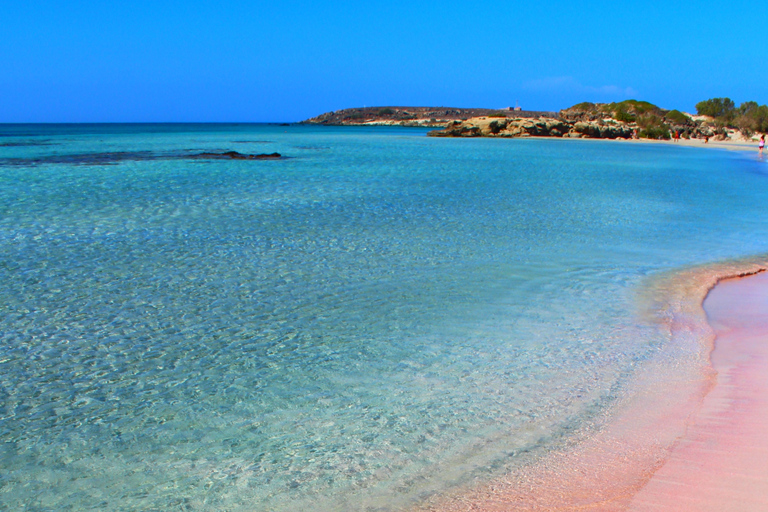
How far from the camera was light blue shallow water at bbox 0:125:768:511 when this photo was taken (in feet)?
12.4

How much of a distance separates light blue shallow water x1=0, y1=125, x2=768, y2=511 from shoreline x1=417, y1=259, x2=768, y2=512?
0.17m

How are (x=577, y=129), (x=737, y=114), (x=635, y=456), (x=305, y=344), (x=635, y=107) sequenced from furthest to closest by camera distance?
(x=635, y=107) → (x=737, y=114) → (x=577, y=129) → (x=305, y=344) → (x=635, y=456)

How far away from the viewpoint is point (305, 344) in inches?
231

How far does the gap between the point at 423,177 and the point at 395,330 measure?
1733 cm

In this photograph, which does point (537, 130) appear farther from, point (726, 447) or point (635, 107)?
point (726, 447)

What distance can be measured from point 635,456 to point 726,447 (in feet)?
1.99

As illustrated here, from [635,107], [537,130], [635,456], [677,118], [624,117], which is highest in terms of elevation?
[635,107]

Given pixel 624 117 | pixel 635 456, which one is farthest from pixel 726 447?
pixel 624 117

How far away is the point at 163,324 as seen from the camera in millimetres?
6340

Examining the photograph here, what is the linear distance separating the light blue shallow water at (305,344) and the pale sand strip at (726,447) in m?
0.68

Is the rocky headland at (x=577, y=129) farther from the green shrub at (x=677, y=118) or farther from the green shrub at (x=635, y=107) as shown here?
the green shrub at (x=635, y=107)

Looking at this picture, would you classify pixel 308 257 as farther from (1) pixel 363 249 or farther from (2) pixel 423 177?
(2) pixel 423 177

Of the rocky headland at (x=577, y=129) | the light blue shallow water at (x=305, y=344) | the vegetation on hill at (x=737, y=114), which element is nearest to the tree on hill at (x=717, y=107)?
the vegetation on hill at (x=737, y=114)

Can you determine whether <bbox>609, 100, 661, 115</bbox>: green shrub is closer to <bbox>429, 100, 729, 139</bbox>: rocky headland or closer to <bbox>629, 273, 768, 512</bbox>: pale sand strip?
<bbox>429, 100, 729, 139</bbox>: rocky headland
